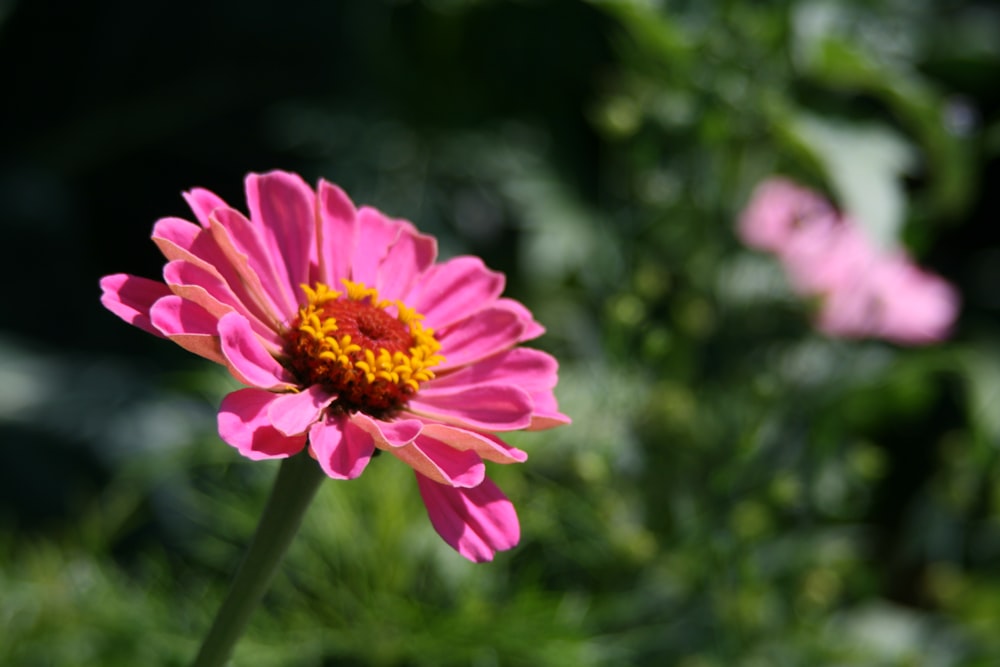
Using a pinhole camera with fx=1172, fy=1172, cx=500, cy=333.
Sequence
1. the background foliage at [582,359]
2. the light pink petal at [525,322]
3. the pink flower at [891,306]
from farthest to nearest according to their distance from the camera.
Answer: the pink flower at [891,306]
the background foliage at [582,359]
the light pink petal at [525,322]

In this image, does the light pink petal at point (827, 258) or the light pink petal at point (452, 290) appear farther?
the light pink petal at point (827, 258)

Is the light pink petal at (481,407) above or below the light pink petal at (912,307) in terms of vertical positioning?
below

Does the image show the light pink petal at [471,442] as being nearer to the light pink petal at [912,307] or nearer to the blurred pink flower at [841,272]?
the blurred pink flower at [841,272]

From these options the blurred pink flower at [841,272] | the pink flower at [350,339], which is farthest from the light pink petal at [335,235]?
the blurred pink flower at [841,272]

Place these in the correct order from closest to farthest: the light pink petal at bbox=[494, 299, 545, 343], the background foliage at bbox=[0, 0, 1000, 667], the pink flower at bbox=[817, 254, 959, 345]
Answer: the light pink petal at bbox=[494, 299, 545, 343] < the background foliage at bbox=[0, 0, 1000, 667] < the pink flower at bbox=[817, 254, 959, 345]

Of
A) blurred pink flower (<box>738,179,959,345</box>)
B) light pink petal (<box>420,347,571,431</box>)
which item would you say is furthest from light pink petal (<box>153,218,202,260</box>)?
blurred pink flower (<box>738,179,959,345</box>)

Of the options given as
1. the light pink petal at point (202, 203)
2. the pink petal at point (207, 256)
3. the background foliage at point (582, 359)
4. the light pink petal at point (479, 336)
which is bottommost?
the pink petal at point (207, 256)

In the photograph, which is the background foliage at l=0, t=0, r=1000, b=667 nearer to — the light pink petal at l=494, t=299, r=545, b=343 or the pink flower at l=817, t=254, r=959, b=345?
the pink flower at l=817, t=254, r=959, b=345

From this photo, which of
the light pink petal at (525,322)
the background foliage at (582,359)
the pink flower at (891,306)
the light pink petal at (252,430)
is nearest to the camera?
the light pink petal at (252,430)

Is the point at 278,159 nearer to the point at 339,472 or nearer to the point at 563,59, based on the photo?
the point at 563,59
